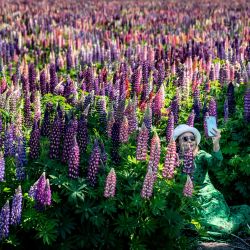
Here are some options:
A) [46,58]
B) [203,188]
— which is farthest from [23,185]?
[46,58]

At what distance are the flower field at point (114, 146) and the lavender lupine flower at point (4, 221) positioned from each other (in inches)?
0.4

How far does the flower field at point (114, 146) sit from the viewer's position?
16.1 feet

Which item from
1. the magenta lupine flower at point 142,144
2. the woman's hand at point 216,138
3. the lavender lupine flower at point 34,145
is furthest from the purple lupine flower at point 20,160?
the woman's hand at point 216,138

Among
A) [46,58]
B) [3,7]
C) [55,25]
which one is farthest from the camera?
[3,7]

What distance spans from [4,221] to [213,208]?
8.77 feet

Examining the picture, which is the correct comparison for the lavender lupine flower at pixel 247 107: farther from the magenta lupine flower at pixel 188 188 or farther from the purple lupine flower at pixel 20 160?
the purple lupine flower at pixel 20 160

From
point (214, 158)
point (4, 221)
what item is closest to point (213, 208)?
point (214, 158)

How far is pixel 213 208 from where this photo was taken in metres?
6.12

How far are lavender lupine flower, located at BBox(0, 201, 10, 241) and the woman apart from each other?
2.20m

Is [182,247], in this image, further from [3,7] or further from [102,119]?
[3,7]

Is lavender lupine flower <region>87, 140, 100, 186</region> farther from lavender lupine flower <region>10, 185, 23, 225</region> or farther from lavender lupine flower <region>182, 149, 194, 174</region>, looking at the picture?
lavender lupine flower <region>182, 149, 194, 174</region>

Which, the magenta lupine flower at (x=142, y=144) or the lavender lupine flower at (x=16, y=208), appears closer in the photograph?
the lavender lupine flower at (x=16, y=208)

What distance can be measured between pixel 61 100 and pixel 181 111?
188cm

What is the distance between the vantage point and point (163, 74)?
29.6 ft
